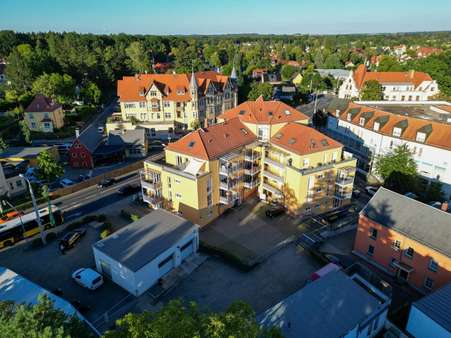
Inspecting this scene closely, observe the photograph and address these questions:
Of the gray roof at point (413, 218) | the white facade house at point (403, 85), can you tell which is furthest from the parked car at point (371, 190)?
the white facade house at point (403, 85)

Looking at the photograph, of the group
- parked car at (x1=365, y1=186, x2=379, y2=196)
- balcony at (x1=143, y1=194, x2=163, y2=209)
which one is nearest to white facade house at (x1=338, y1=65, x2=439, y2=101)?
parked car at (x1=365, y1=186, x2=379, y2=196)

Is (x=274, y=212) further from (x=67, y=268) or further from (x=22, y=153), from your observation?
(x=22, y=153)

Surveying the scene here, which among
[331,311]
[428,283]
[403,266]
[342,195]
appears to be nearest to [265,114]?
[342,195]

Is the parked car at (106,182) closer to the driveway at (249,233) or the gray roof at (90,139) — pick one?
the gray roof at (90,139)

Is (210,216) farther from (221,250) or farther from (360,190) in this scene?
(360,190)

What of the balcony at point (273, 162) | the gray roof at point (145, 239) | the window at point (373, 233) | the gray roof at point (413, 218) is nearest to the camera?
the gray roof at point (413, 218)

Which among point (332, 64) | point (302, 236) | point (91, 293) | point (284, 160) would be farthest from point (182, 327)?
point (332, 64)

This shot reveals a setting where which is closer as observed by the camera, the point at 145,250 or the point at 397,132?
the point at 145,250
